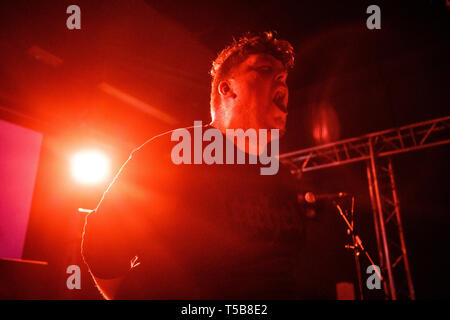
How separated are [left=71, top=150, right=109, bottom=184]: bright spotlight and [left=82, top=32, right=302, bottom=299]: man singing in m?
3.51

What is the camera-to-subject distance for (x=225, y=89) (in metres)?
1.85

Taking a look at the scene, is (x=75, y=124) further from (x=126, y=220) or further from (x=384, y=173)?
(x=384, y=173)

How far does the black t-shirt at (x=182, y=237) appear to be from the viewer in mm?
1153

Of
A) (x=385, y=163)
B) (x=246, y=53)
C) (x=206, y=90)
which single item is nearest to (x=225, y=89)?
(x=246, y=53)

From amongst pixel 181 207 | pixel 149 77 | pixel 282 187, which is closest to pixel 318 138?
pixel 149 77

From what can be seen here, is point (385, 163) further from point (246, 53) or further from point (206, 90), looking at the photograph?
point (246, 53)

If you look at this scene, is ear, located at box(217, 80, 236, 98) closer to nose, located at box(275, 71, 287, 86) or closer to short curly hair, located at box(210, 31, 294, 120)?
short curly hair, located at box(210, 31, 294, 120)

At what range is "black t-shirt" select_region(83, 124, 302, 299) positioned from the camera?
1.15 meters

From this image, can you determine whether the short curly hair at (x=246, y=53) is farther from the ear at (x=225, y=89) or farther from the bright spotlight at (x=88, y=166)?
the bright spotlight at (x=88, y=166)

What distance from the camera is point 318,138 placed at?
678cm

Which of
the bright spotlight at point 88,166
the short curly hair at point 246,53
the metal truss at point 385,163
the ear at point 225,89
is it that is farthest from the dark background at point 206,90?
the ear at point 225,89

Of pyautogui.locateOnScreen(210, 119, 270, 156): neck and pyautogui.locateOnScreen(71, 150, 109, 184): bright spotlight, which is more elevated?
pyautogui.locateOnScreen(71, 150, 109, 184): bright spotlight

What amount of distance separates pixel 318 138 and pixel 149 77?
3.47 meters

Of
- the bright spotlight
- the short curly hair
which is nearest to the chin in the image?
the short curly hair
